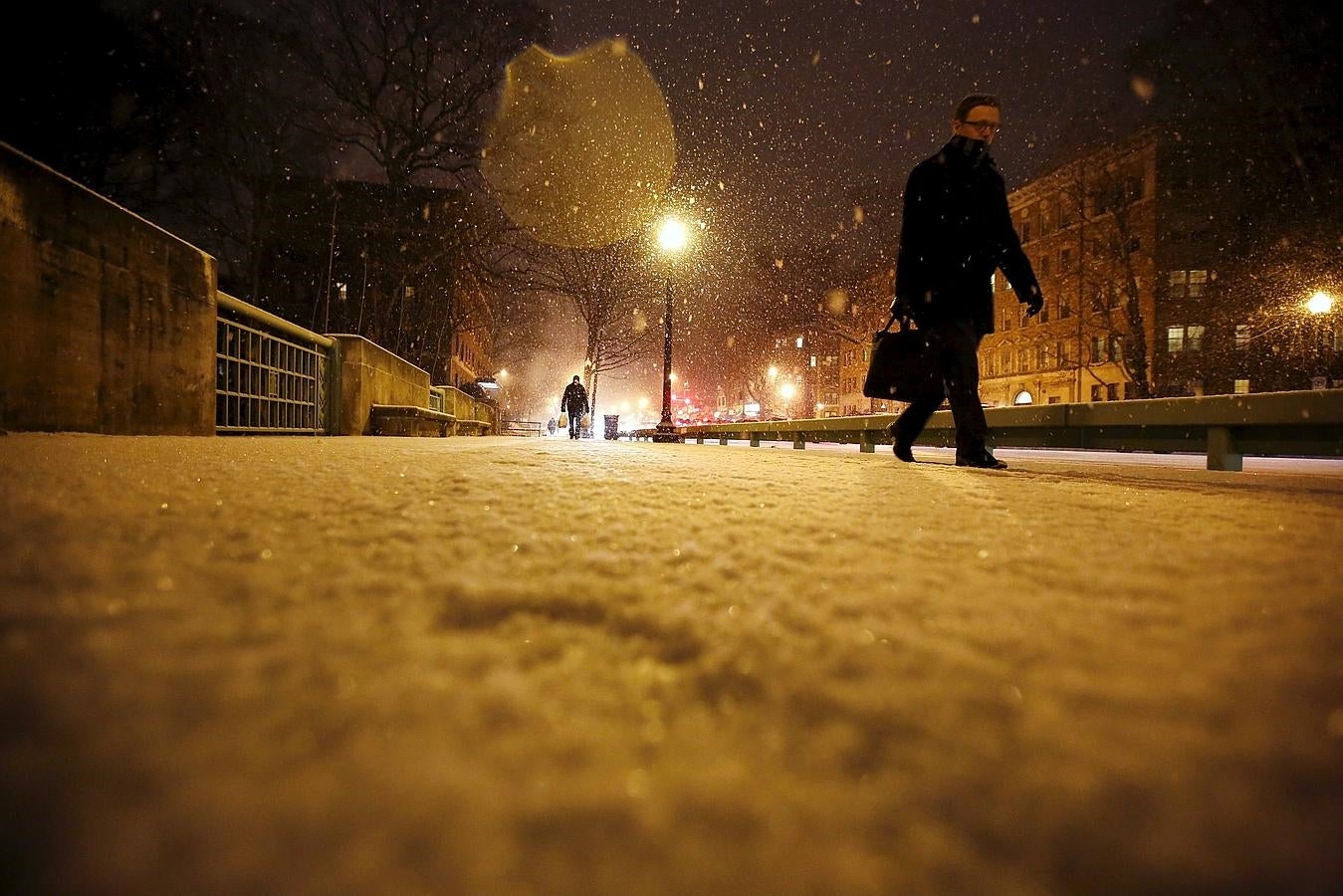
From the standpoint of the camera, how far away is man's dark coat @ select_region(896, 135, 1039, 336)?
394 cm

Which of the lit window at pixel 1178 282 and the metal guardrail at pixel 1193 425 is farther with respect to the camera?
the lit window at pixel 1178 282

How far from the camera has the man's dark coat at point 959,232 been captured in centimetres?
394

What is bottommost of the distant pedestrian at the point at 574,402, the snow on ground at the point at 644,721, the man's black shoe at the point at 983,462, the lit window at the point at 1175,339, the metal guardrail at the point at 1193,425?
the snow on ground at the point at 644,721

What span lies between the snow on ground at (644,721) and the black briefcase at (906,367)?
3467mm

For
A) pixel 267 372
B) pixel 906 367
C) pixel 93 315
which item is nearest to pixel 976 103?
pixel 906 367

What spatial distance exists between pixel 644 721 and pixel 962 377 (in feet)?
13.2

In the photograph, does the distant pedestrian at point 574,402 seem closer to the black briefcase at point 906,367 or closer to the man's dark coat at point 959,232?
the black briefcase at point 906,367

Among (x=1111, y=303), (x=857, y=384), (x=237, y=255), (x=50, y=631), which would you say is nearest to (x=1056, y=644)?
(x=50, y=631)

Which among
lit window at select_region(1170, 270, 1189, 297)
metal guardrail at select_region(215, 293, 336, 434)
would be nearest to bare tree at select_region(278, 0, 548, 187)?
metal guardrail at select_region(215, 293, 336, 434)

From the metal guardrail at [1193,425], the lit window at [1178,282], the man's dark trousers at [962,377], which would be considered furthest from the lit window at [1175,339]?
the man's dark trousers at [962,377]

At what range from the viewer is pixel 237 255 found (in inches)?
790

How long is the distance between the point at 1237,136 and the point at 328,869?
84.1 feet

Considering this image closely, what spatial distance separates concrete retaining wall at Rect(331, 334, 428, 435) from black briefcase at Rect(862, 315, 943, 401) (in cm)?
954

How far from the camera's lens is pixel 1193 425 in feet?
15.2
